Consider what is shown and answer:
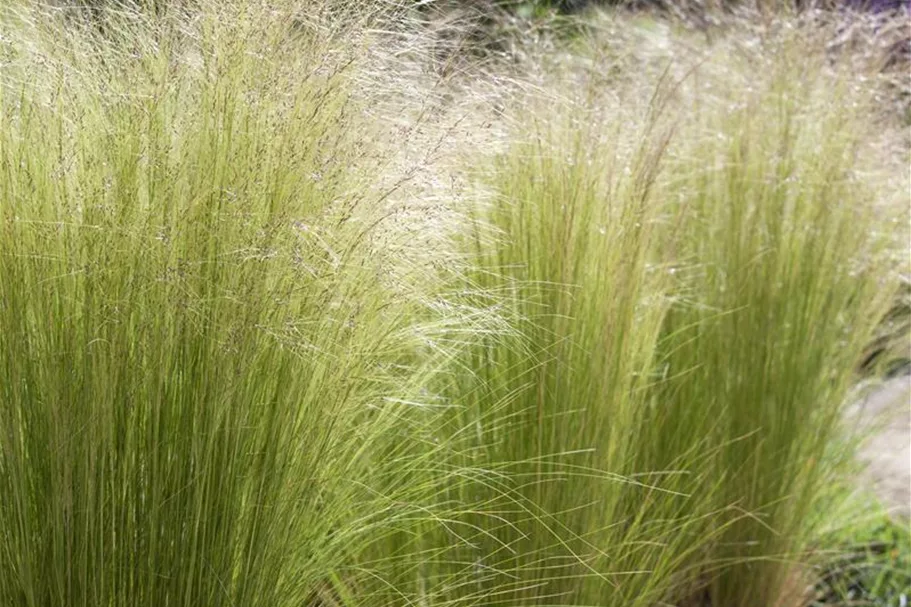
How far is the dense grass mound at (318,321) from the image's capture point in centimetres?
203

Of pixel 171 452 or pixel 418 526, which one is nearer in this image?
pixel 171 452

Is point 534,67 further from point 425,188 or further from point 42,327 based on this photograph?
point 42,327

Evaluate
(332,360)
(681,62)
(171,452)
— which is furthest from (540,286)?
(681,62)

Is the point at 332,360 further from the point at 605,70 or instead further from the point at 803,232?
the point at 803,232

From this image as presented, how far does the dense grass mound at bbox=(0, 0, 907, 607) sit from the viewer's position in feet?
6.65

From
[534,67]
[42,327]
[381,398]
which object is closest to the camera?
[42,327]

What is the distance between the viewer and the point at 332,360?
2.12 m

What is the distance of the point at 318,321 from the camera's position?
2.08 m

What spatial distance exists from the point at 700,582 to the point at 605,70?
4.73 feet

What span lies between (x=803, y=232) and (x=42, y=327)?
2.44 meters

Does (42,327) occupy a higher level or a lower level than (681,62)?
lower

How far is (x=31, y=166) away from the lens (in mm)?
2100

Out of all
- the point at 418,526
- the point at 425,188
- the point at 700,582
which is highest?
the point at 425,188

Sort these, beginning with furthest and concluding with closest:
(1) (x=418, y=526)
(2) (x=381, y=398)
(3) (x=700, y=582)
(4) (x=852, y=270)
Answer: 1. (4) (x=852, y=270)
2. (3) (x=700, y=582)
3. (1) (x=418, y=526)
4. (2) (x=381, y=398)
